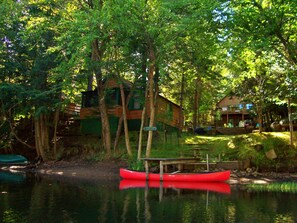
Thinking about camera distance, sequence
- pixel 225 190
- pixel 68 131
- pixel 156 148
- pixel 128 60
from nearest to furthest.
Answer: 1. pixel 225 190
2. pixel 128 60
3. pixel 156 148
4. pixel 68 131

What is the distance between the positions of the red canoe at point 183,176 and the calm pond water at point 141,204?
0.80m

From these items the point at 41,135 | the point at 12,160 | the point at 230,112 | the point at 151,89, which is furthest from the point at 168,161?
the point at 230,112

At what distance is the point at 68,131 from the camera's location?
31.7 meters

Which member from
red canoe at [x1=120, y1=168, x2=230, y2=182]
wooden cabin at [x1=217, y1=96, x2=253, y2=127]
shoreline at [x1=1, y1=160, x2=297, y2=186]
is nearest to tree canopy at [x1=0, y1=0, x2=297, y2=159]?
shoreline at [x1=1, y1=160, x2=297, y2=186]

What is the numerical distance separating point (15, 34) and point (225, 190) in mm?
19567

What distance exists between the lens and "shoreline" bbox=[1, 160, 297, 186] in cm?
1878

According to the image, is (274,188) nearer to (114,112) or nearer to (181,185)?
(181,185)

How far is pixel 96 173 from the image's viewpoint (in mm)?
22312

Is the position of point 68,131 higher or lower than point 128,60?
lower

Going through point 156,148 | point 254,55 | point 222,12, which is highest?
point 222,12

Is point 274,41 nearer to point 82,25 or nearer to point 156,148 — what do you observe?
point 82,25

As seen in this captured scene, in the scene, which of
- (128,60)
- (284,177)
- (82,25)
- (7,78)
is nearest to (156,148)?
(128,60)

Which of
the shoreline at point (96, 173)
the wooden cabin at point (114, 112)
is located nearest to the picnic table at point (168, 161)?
the shoreline at point (96, 173)

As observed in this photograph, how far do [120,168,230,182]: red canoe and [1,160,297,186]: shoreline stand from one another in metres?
0.62
